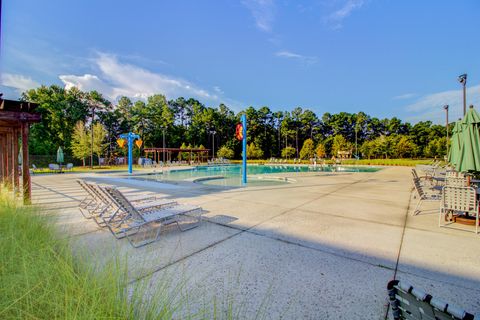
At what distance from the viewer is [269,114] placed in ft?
173

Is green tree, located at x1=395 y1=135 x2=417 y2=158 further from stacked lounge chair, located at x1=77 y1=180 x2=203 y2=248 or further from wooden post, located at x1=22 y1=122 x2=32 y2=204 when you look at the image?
wooden post, located at x1=22 y1=122 x2=32 y2=204

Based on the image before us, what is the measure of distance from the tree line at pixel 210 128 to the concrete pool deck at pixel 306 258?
96.9 feet

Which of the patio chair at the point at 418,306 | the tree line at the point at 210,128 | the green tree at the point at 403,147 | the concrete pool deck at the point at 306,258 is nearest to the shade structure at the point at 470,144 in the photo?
the concrete pool deck at the point at 306,258

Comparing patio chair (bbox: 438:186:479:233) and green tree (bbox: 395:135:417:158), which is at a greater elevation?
green tree (bbox: 395:135:417:158)

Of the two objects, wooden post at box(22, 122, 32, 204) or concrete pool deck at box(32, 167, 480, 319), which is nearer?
concrete pool deck at box(32, 167, 480, 319)

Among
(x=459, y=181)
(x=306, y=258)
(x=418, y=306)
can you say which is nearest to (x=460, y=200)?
(x=459, y=181)

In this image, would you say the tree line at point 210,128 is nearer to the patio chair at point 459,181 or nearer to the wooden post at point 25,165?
the wooden post at point 25,165

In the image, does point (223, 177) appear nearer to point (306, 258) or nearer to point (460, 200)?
point (460, 200)

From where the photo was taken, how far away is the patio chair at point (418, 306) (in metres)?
0.82

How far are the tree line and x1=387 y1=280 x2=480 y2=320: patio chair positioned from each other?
32.5 m

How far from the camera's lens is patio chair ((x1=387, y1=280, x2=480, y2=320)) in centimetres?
82

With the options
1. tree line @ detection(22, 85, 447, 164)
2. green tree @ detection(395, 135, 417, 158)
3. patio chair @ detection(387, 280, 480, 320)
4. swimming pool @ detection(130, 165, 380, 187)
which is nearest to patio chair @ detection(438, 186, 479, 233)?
patio chair @ detection(387, 280, 480, 320)

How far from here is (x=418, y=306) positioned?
100 cm

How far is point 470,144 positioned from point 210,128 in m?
47.0
